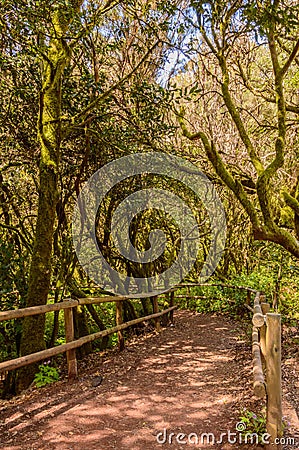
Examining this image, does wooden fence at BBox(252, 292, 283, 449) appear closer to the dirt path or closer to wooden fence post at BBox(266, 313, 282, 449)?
wooden fence post at BBox(266, 313, 282, 449)

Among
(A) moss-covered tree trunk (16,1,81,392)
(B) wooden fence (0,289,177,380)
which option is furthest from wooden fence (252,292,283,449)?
(A) moss-covered tree trunk (16,1,81,392)

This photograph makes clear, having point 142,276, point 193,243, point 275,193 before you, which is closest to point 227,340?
point 142,276

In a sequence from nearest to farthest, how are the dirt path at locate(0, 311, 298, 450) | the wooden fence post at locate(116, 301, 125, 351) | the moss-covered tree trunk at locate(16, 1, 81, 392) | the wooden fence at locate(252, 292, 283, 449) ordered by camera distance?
the wooden fence at locate(252, 292, 283, 449) → the dirt path at locate(0, 311, 298, 450) → the moss-covered tree trunk at locate(16, 1, 81, 392) → the wooden fence post at locate(116, 301, 125, 351)

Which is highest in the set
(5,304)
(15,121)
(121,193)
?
(15,121)

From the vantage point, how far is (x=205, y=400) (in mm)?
4406

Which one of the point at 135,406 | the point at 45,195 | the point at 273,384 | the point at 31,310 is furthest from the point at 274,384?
the point at 45,195

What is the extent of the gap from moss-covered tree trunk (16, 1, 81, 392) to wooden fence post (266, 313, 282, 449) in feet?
10.5

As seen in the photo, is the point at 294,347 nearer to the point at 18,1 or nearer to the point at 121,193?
the point at 121,193

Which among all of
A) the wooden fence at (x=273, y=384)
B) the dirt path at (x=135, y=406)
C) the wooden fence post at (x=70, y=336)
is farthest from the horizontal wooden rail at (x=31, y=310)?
the wooden fence at (x=273, y=384)

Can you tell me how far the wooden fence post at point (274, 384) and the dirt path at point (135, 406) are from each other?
29 centimetres

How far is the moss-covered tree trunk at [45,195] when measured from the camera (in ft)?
17.4

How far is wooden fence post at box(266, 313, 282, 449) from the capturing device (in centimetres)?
305

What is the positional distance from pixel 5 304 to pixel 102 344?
2.51 metres

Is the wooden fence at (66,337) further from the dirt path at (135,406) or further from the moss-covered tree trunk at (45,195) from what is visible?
the moss-covered tree trunk at (45,195)
